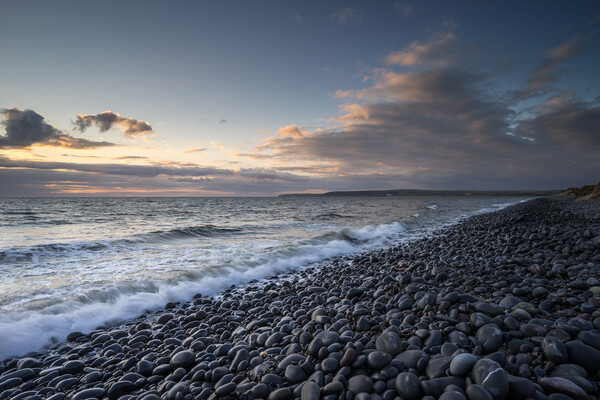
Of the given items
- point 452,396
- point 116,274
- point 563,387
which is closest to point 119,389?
point 452,396

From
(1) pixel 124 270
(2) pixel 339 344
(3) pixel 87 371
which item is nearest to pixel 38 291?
(1) pixel 124 270

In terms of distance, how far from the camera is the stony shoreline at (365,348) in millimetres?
2277

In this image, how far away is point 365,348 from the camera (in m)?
2.97

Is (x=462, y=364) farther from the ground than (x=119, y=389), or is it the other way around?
(x=462, y=364)

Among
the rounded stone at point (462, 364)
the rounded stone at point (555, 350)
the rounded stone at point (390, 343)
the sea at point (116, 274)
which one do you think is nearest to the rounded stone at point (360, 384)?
the rounded stone at point (390, 343)

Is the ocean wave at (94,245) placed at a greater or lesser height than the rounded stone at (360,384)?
lesser

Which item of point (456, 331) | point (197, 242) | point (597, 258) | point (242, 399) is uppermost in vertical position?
point (597, 258)

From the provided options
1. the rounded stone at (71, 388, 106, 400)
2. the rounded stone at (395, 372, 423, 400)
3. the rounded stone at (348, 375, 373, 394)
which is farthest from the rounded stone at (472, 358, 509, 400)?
the rounded stone at (71, 388, 106, 400)

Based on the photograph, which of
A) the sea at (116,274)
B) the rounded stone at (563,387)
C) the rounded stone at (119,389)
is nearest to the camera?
the rounded stone at (563,387)

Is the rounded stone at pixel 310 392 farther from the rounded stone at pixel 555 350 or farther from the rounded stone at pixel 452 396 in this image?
the rounded stone at pixel 555 350

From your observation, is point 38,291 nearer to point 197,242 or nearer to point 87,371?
point 87,371

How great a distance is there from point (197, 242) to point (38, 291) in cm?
749

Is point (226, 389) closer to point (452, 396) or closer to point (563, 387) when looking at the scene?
point (452, 396)

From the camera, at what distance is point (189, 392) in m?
2.77
